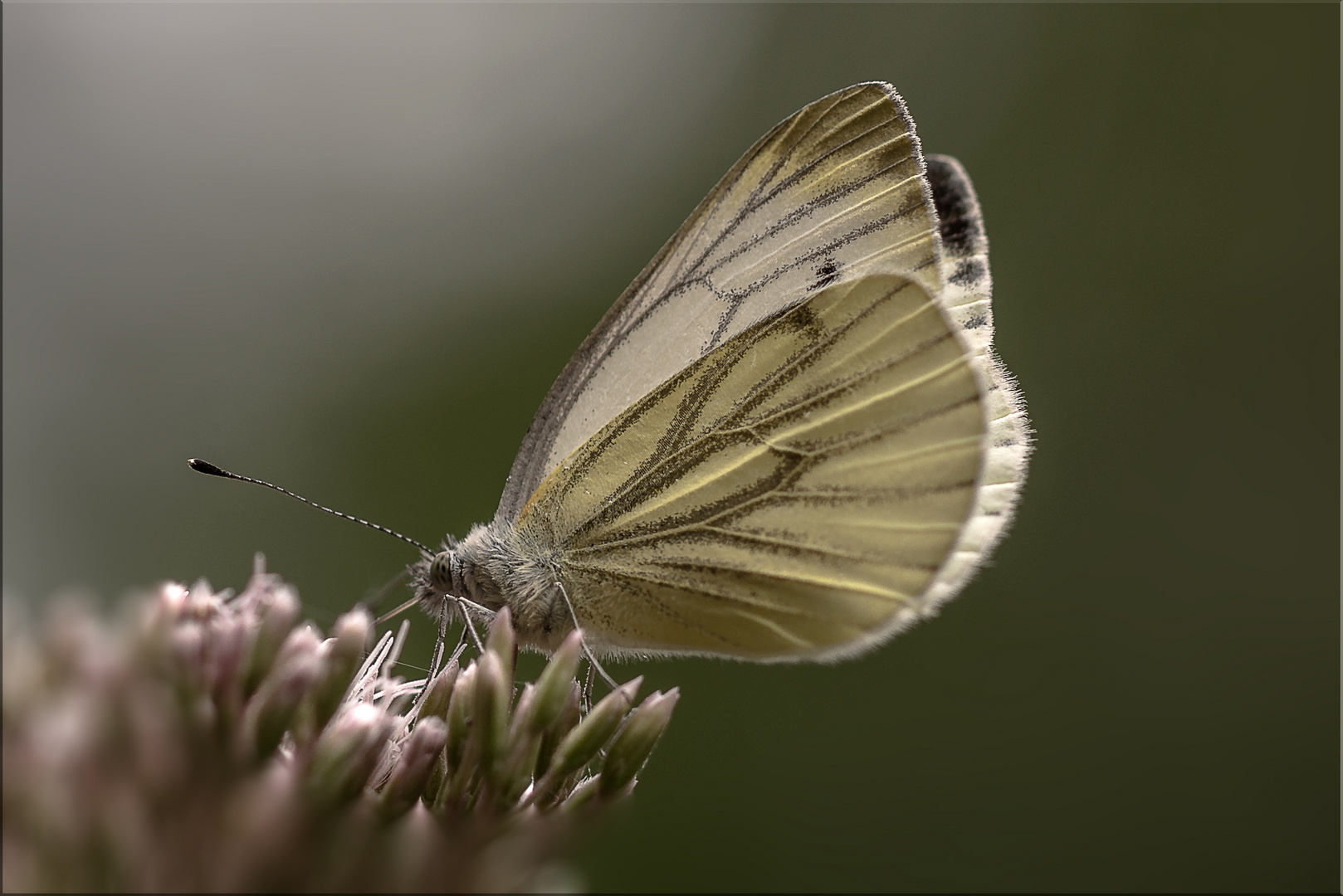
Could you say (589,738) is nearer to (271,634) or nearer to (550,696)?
(550,696)

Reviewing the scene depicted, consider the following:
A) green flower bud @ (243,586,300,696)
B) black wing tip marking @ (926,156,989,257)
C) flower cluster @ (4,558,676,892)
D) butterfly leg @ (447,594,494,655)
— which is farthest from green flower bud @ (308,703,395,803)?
black wing tip marking @ (926,156,989,257)

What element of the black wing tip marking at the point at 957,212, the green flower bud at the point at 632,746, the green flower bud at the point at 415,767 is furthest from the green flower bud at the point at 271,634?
the black wing tip marking at the point at 957,212

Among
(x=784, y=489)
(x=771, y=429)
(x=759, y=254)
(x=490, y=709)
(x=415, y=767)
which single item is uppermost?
(x=759, y=254)

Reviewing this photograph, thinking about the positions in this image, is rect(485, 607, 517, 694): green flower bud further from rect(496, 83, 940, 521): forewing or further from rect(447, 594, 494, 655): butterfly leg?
rect(496, 83, 940, 521): forewing

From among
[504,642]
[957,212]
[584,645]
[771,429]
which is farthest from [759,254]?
[504,642]

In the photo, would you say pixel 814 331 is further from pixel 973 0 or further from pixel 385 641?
pixel 973 0

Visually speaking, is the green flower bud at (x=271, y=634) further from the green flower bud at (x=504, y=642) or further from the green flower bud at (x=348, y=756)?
the green flower bud at (x=504, y=642)

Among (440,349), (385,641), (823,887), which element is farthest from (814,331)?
(440,349)
